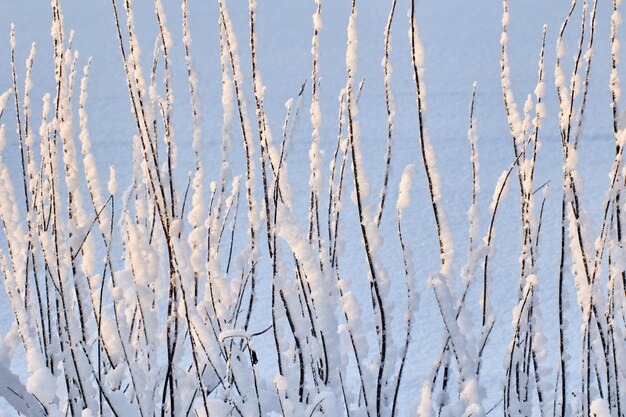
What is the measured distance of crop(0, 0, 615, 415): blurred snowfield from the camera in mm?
2443

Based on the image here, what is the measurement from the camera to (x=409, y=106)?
3992 millimetres

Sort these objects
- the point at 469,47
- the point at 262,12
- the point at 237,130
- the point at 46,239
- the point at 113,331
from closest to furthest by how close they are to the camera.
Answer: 1. the point at 46,239
2. the point at 113,331
3. the point at 237,130
4. the point at 469,47
5. the point at 262,12

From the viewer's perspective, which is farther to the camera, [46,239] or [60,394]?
[60,394]

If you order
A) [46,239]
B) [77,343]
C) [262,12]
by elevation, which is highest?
[262,12]

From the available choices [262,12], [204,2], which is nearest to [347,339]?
[262,12]

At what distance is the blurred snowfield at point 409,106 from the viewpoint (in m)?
2.44

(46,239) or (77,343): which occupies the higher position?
(46,239)

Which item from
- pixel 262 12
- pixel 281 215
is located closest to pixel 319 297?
pixel 281 215

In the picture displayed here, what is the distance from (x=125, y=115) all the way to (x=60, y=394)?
9.73 ft

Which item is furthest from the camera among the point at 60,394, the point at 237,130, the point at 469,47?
the point at 469,47

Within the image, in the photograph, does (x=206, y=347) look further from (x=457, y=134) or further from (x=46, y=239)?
(x=457, y=134)

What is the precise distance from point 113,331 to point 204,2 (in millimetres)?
5674

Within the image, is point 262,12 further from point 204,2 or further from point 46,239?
point 46,239

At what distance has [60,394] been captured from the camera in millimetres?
1115
